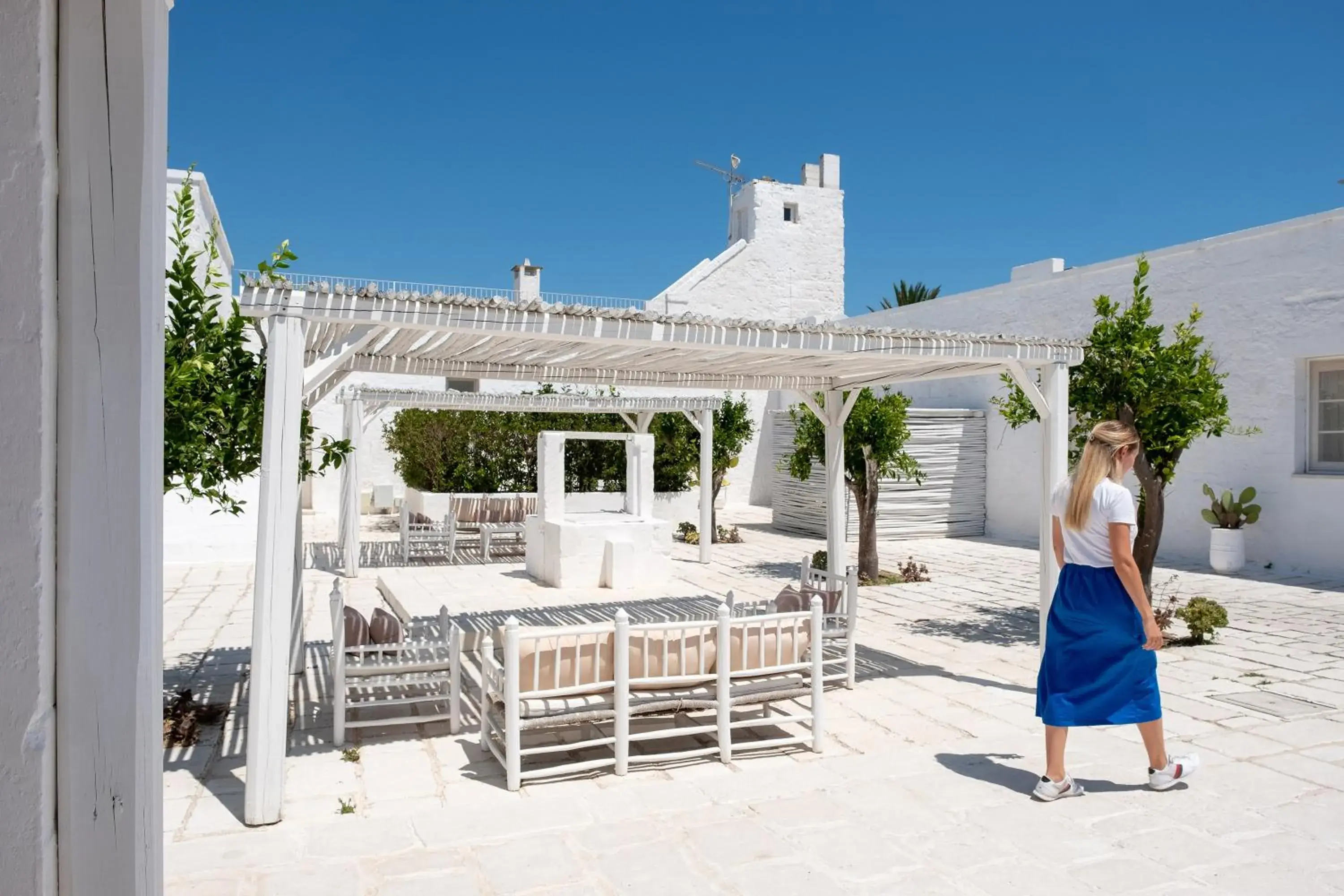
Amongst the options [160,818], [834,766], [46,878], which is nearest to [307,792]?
[834,766]

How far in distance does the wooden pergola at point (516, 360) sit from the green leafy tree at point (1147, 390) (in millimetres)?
550

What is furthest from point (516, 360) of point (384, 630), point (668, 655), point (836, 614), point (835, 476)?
point (835, 476)

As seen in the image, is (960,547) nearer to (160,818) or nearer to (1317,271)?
(1317,271)

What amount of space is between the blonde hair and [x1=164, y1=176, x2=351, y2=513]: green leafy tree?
3.69 meters

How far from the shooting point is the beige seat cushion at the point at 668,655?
15.5ft

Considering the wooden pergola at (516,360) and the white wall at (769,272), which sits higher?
the white wall at (769,272)

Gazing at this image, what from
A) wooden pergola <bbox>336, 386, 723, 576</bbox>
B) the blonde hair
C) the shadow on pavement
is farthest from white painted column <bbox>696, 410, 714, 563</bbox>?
the blonde hair

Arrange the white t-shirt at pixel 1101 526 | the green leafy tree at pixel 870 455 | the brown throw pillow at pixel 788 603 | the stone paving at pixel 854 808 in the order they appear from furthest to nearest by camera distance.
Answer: the green leafy tree at pixel 870 455
the brown throw pillow at pixel 788 603
the white t-shirt at pixel 1101 526
the stone paving at pixel 854 808

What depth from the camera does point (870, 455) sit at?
10.8 metres

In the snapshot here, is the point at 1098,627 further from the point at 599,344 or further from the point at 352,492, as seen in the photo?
the point at 352,492

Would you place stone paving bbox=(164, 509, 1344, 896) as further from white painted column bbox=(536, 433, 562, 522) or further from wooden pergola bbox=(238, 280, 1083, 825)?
white painted column bbox=(536, 433, 562, 522)

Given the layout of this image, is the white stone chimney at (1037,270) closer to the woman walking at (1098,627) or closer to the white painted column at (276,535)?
the woman walking at (1098,627)

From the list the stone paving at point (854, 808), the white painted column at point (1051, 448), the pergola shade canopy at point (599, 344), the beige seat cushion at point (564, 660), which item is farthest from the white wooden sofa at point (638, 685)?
the white painted column at point (1051, 448)

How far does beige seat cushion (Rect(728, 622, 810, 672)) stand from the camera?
4969 millimetres
